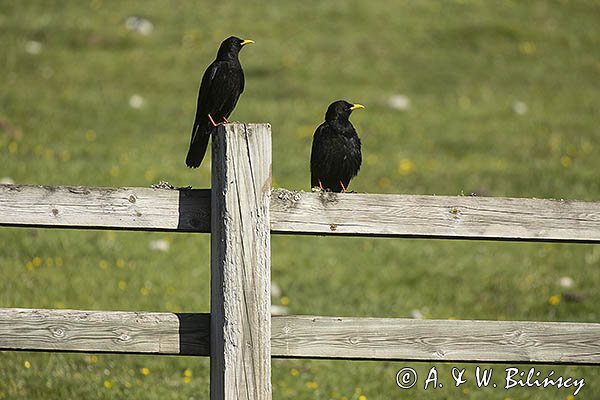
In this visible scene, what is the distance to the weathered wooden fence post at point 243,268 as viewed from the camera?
12.6 feet

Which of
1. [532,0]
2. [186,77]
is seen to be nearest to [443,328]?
[186,77]

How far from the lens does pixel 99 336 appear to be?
3920 mm

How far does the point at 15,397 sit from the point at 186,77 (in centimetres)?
1200

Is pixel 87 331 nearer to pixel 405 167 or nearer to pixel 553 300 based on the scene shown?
pixel 553 300

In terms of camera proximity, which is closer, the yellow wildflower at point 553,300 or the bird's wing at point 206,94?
the bird's wing at point 206,94

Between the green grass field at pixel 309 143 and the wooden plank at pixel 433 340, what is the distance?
2359mm

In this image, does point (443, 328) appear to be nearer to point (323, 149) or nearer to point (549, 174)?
point (323, 149)

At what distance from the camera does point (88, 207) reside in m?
3.92

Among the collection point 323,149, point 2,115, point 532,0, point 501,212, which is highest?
point 532,0

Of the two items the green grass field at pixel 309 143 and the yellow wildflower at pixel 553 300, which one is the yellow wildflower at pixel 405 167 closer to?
the green grass field at pixel 309 143

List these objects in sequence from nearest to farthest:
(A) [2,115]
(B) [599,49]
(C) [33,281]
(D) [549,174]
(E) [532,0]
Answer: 1. (C) [33,281]
2. (D) [549,174]
3. (A) [2,115]
4. (B) [599,49]
5. (E) [532,0]

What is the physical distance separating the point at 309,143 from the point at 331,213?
32.3 ft

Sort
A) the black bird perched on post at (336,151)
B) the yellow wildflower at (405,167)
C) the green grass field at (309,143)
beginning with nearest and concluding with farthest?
the black bird perched on post at (336,151) → the green grass field at (309,143) → the yellow wildflower at (405,167)

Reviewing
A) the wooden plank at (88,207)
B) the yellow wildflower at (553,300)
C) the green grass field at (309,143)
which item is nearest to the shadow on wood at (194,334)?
the wooden plank at (88,207)
